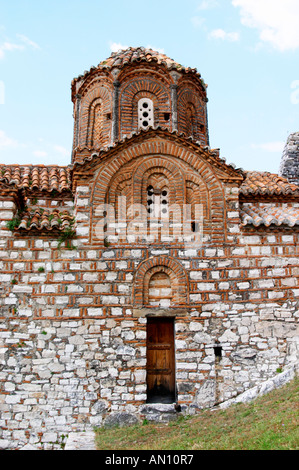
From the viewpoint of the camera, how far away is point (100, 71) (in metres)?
11.8

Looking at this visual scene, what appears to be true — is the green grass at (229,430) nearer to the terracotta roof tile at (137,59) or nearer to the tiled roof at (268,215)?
the tiled roof at (268,215)

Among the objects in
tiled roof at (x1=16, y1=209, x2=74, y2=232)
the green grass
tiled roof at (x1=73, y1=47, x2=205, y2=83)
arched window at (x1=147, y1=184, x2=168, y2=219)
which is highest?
tiled roof at (x1=73, y1=47, x2=205, y2=83)

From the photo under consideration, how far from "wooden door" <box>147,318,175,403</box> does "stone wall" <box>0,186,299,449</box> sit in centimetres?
33

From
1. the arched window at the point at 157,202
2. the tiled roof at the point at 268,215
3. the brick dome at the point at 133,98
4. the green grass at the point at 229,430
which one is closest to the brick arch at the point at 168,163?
the arched window at the point at 157,202

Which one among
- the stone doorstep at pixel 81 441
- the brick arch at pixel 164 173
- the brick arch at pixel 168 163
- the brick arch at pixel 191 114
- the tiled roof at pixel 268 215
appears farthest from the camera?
the brick arch at pixel 191 114

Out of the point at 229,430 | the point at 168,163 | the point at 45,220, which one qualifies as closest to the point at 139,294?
the point at 45,220

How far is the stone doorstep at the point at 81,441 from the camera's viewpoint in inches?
271

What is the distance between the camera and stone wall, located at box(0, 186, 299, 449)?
8.09m

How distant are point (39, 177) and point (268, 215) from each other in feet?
17.9

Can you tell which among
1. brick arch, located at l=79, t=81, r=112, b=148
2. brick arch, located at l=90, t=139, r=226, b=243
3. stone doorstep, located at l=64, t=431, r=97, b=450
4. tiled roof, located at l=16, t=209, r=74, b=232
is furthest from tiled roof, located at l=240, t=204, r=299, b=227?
stone doorstep, located at l=64, t=431, r=97, b=450

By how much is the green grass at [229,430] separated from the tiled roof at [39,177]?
17.1 feet

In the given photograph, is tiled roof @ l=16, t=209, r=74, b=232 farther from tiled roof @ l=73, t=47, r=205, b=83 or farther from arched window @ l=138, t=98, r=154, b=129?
tiled roof @ l=73, t=47, r=205, b=83

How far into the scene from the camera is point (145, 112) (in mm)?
11492

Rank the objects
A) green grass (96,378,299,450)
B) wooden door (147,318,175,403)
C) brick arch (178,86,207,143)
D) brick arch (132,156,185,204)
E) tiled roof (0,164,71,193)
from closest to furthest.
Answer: green grass (96,378,299,450)
wooden door (147,318,175,403)
brick arch (132,156,185,204)
tiled roof (0,164,71,193)
brick arch (178,86,207,143)
